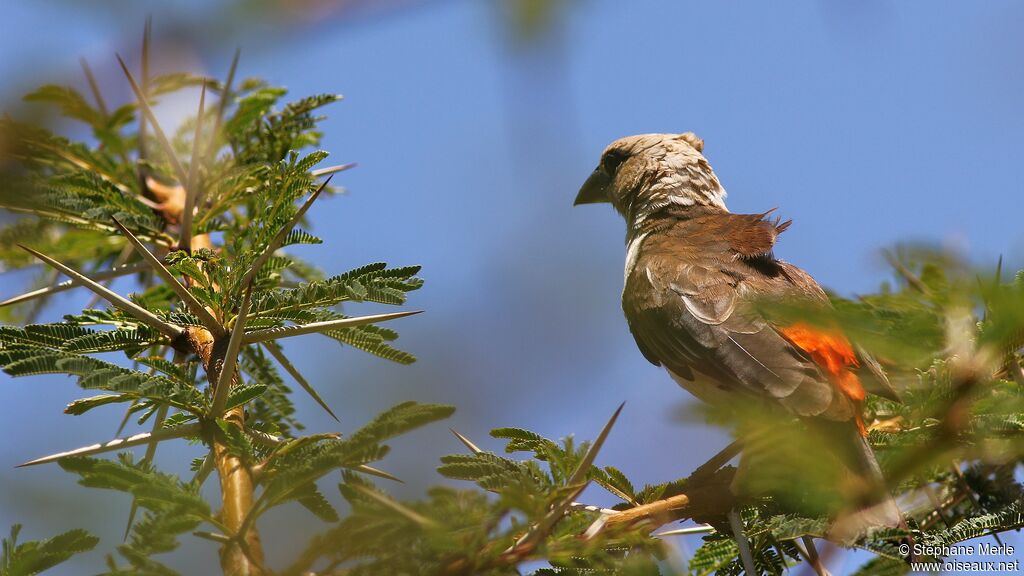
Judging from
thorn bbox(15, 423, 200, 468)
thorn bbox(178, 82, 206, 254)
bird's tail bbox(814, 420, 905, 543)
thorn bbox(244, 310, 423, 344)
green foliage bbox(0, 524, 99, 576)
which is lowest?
bird's tail bbox(814, 420, 905, 543)

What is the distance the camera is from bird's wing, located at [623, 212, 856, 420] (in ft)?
11.8

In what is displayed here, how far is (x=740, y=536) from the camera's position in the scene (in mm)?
2689

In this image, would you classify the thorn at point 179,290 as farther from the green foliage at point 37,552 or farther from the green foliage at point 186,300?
the green foliage at point 37,552

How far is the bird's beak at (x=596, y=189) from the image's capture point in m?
6.44

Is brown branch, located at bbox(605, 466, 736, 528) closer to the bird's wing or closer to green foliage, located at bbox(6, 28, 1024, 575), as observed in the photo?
green foliage, located at bbox(6, 28, 1024, 575)

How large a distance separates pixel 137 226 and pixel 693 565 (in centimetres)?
248

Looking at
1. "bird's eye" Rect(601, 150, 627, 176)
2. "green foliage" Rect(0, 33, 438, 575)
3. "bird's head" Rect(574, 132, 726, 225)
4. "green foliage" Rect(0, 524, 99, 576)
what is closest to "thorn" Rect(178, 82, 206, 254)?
"green foliage" Rect(0, 33, 438, 575)

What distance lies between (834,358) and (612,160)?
298 cm

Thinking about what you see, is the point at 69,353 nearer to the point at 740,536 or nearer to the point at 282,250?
the point at 282,250

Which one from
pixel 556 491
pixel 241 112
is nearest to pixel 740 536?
pixel 556 491

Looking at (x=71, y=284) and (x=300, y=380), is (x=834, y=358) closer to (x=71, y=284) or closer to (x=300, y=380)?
(x=300, y=380)

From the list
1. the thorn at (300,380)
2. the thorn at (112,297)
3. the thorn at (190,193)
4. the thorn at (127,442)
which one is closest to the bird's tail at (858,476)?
the thorn at (300,380)

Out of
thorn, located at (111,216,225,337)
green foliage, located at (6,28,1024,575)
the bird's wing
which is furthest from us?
the bird's wing

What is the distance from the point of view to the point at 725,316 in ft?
13.3
